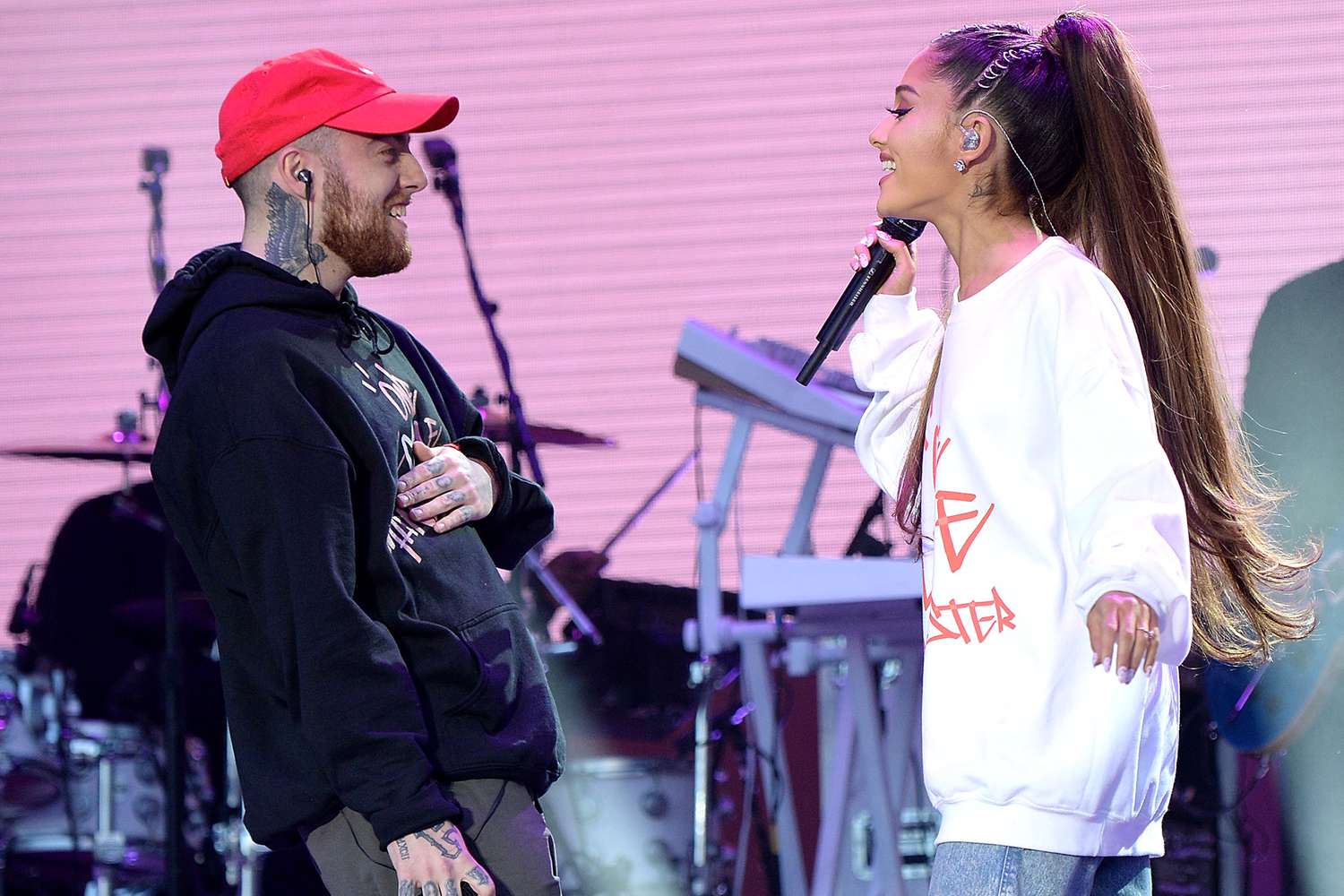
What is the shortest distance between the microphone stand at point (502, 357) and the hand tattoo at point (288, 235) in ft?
3.97

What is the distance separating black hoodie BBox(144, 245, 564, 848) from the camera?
1.39 meters

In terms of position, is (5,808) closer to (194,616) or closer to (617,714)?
(194,616)

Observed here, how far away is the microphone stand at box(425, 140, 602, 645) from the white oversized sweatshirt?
5.09 ft

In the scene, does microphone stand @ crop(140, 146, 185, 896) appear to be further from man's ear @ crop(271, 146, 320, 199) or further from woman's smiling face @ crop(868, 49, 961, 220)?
woman's smiling face @ crop(868, 49, 961, 220)

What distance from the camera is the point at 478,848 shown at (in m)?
1.51

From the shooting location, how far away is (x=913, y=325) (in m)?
1.67

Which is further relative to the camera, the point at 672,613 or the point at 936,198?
the point at 672,613

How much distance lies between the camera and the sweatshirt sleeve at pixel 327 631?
4.51ft

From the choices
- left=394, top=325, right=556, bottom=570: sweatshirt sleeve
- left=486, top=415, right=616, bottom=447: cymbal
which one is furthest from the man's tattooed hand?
left=486, top=415, right=616, bottom=447: cymbal

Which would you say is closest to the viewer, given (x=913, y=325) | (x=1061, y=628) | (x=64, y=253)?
(x=1061, y=628)

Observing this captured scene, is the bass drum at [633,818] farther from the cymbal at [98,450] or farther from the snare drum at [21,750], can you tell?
the snare drum at [21,750]

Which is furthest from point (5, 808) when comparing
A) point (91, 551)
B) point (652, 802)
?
point (652, 802)

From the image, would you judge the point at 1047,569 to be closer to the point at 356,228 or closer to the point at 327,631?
the point at 327,631

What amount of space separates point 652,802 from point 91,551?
1.74 meters
